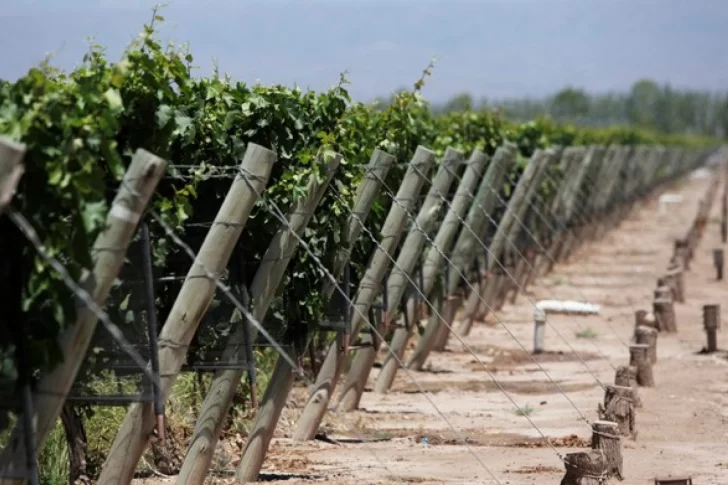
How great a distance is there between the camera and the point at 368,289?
42.8 ft

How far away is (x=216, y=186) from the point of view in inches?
396

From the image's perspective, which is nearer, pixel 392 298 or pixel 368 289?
pixel 368 289

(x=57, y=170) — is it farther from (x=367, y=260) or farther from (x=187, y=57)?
(x=367, y=260)

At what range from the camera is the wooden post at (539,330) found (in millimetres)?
18969

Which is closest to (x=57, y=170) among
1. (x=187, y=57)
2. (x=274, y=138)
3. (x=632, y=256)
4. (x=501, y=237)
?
(x=187, y=57)

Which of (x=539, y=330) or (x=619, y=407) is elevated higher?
(x=619, y=407)

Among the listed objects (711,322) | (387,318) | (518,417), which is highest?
(387,318)

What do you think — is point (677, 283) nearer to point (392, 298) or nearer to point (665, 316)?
point (665, 316)

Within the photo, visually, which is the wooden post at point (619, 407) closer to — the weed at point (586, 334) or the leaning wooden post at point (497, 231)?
the leaning wooden post at point (497, 231)

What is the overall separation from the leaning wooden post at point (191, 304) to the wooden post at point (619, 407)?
3873mm

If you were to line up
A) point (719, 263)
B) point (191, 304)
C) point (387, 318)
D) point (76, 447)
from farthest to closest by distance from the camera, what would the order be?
point (719, 263), point (387, 318), point (76, 447), point (191, 304)

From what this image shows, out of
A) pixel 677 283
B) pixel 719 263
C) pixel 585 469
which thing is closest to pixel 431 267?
pixel 585 469

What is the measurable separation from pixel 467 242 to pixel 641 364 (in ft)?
9.13

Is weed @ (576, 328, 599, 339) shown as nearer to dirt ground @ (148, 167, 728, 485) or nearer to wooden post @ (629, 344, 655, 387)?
dirt ground @ (148, 167, 728, 485)
